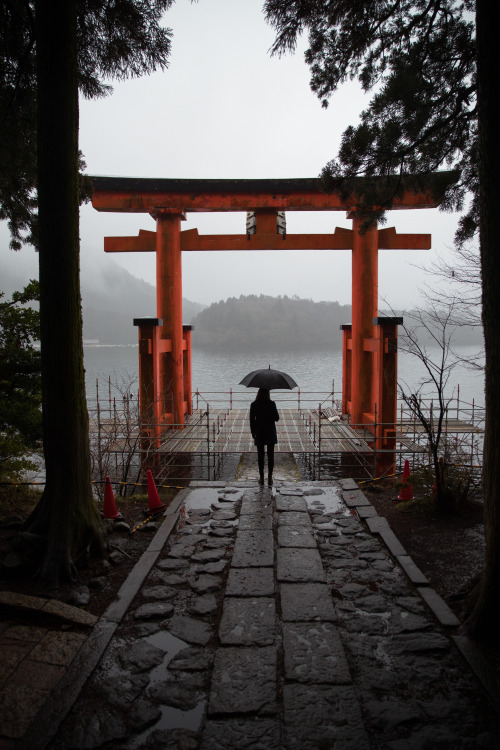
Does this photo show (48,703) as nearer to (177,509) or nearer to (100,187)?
(177,509)

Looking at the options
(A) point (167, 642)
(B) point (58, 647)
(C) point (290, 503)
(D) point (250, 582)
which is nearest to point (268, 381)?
(C) point (290, 503)

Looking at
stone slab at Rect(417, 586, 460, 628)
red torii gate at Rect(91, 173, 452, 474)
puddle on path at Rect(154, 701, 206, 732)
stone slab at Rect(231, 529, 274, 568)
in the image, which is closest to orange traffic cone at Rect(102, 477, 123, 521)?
stone slab at Rect(231, 529, 274, 568)

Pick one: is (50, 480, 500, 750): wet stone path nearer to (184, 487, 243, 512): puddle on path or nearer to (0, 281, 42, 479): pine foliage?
(184, 487, 243, 512): puddle on path

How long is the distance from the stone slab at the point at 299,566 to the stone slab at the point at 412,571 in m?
0.72

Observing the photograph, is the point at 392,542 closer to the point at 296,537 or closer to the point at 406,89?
the point at 296,537

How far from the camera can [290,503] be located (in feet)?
20.4

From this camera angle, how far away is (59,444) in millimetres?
4457

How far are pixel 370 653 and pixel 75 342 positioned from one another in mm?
3447

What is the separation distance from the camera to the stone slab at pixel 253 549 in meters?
4.46

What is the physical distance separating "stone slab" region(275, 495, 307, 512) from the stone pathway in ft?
3.09

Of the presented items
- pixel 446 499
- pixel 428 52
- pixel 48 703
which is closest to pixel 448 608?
pixel 446 499

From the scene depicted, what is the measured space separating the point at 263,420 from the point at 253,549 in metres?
2.28

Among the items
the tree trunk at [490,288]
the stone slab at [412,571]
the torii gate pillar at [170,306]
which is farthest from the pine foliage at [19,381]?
the torii gate pillar at [170,306]

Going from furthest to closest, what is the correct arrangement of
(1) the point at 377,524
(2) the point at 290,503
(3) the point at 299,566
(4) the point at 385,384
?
(4) the point at 385,384, (2) the point at 290,503, (1) the point at 377,524, (3) the point at 299,566
